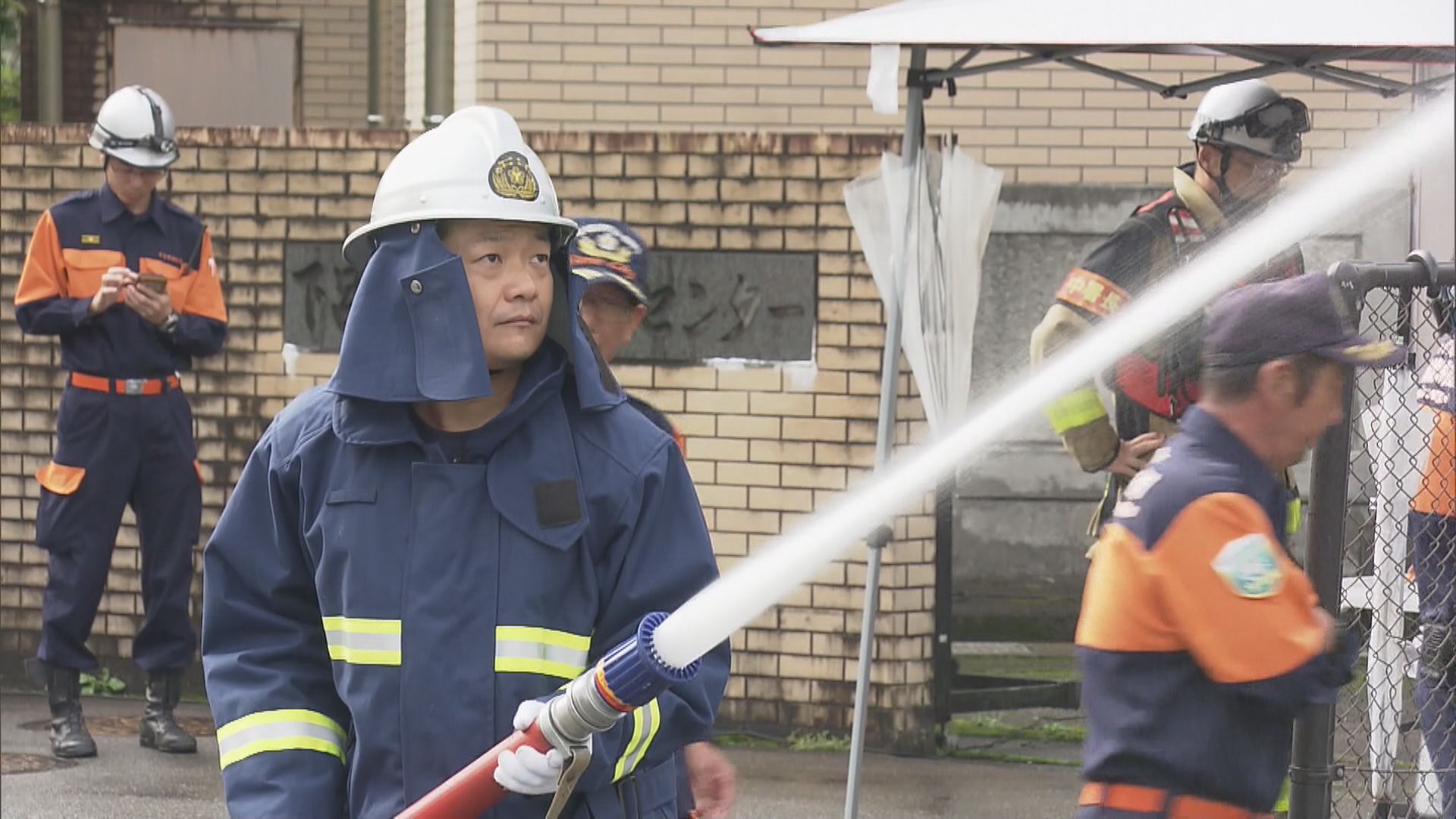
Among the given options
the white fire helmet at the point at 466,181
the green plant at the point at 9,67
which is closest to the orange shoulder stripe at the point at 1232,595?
the white fire helmet at the point at 466,181

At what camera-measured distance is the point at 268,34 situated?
14.4 metres

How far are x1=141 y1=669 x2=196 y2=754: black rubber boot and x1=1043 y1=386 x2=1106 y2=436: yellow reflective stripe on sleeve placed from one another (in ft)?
11.4

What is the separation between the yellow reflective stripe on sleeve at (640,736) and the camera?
9.47ft

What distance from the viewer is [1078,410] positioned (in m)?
5.57

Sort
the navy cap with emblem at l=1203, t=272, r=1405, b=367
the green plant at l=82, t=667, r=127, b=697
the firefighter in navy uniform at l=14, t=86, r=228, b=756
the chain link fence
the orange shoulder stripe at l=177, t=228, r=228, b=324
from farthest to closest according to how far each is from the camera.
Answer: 1. the green plant at l=82, t=667, r=127, b=697
2. the orange shoulder stripe at l=177, t=228, r=228, b=324
3. the firefighter in navy uniform at l=14, t=86, r=228, b=756
4. the chain link fence
5. the navy cap with emblem at l=1203, t=272, r=1405, b=367

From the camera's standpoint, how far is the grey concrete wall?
948cm

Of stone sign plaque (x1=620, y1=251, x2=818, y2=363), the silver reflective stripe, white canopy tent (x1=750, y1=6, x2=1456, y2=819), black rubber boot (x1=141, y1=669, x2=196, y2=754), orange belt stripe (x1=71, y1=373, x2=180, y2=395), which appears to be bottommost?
black rubber boot (x1=141, y1=669, x2=196, y2=754)

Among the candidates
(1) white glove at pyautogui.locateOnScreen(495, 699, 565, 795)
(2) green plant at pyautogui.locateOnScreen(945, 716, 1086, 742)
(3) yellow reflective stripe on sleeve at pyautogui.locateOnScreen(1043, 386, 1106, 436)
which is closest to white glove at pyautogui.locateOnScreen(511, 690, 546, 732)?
(1) white glove at pyautogui.locateOnScreen(495, 699, 565, 795)

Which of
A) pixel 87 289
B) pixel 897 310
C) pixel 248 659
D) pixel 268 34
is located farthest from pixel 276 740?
pixel 268 34

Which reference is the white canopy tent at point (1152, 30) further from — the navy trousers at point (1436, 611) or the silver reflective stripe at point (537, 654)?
the silver reflective stripe at point (537, 654)

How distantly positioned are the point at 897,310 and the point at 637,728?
3.37 meters

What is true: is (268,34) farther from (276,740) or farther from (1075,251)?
(276,740)

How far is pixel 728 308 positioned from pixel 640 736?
482cm

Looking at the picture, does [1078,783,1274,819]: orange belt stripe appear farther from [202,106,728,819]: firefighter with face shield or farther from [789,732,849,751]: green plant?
[789,732,849,751]: green plant
